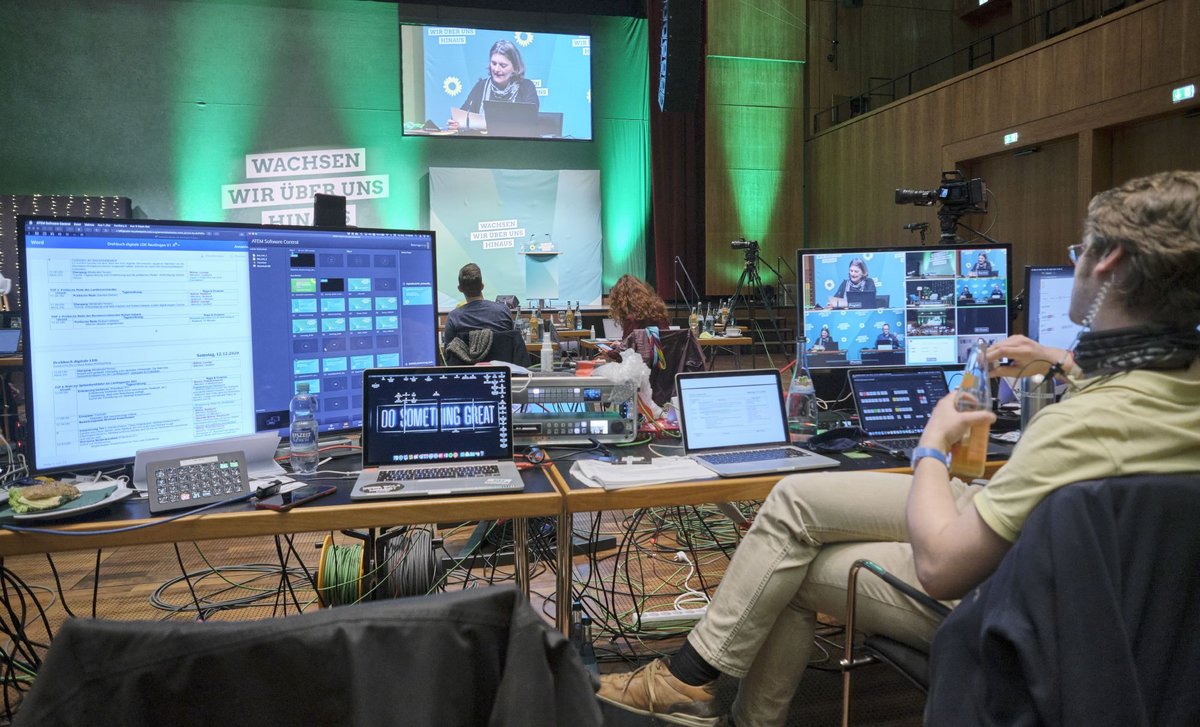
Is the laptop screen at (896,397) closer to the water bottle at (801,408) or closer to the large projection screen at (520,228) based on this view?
the water bottle at (801,408)

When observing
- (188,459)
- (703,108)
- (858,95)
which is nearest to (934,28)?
(858,95)

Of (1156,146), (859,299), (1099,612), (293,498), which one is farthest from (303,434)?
(1156,146)

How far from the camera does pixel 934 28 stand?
8.70m

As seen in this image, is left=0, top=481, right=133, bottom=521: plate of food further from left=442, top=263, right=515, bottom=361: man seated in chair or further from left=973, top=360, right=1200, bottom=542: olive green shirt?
left=442, top=263, right=515, bottom=361: man seated in chair

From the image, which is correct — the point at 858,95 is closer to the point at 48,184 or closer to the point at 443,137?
the point at 443,137

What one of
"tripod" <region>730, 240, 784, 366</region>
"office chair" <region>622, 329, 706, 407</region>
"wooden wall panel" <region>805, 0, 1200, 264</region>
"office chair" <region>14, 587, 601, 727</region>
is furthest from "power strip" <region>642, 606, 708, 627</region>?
"tripod" <region>730, 240, 784, 366</region>

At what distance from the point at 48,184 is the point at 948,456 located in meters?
9.06

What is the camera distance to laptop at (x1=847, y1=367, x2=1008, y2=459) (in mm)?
1901

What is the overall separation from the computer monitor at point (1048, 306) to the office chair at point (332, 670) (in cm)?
224

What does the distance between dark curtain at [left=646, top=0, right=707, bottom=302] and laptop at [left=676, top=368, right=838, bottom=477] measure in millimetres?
6718

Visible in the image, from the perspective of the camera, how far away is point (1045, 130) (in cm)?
554

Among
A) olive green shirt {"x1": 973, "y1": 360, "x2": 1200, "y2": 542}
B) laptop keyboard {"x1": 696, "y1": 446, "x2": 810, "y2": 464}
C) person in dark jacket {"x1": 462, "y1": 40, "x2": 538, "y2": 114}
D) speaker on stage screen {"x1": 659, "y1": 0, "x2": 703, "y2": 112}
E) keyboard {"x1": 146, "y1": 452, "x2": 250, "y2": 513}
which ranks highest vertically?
person in dark jacket {"x1": 462, "y1": 40, "x2": 538, "y2": 114}

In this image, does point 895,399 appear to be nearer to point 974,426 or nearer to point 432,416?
point 974,426

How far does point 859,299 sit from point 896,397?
0.40 m
